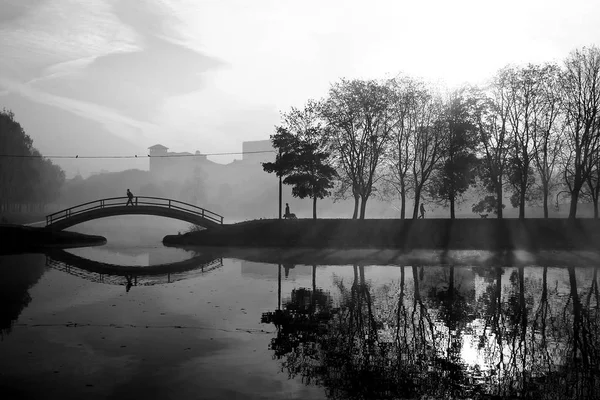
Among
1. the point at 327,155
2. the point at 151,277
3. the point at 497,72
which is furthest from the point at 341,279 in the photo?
the point at 497,72

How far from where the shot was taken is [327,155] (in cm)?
5122

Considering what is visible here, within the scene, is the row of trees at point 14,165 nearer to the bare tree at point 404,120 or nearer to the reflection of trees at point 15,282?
the reflection of trees at point 15,282

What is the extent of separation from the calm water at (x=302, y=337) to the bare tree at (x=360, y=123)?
2732 centimetres

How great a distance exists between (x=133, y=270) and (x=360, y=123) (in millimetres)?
29166

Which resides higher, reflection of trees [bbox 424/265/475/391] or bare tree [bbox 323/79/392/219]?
bare tree [bbox 323/79/392/219]

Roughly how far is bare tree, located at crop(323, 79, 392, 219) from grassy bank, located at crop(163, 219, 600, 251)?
5.03 meters

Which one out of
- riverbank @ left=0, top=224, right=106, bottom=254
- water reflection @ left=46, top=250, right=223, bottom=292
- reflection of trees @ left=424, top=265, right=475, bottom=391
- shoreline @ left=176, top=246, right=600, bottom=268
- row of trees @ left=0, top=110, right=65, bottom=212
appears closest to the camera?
reflection of trees @ left=424, top=265, right=475, bottom=391

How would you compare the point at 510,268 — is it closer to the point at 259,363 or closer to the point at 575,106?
the point at 259,363

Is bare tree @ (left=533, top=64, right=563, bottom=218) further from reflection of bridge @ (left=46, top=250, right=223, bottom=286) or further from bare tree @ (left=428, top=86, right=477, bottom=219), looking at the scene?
reflection of bridge @ (left=46, top=250, right=223, bottom=286)

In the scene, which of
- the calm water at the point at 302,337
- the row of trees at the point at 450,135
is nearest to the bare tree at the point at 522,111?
the row of trees at the point at 450,135

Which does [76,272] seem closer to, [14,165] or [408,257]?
[408,257]

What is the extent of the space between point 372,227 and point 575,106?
73.9 ft

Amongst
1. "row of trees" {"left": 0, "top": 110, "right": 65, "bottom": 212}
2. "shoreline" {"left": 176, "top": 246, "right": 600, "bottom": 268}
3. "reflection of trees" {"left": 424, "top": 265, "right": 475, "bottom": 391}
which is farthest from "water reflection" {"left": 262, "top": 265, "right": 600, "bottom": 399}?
"row of trees" {"left": 0, "top": 110, "right": 65, "bottom": 212}

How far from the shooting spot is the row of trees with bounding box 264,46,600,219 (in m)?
46.5
